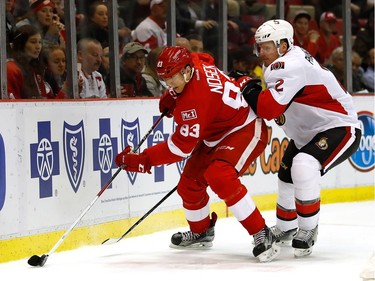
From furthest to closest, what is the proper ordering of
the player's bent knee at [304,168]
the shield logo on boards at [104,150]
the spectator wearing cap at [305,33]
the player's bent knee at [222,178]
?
the spectator wearing cap at [305,33], the shield logo on boards at [104,150], the player's bent knee at [304,168], the player's bent knee at [222,178]

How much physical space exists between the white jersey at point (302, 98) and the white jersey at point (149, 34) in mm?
1836

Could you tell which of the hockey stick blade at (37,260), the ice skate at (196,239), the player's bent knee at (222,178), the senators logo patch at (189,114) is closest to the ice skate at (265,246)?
the player's bent knee at (222,178)

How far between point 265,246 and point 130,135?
182cm

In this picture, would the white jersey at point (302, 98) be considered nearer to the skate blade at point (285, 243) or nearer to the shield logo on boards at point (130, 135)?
the skate blade at point (285, 243)

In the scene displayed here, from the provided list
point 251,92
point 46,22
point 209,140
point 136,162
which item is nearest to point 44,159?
point 136,162

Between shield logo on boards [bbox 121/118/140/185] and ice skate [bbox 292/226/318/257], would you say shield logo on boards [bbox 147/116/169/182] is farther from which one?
ice skate [bbox 292/226/318/257]

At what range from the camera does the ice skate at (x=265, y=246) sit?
19.7ft

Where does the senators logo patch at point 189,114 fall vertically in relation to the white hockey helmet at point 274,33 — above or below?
below

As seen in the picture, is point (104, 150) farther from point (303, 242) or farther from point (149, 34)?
point (303, 242)

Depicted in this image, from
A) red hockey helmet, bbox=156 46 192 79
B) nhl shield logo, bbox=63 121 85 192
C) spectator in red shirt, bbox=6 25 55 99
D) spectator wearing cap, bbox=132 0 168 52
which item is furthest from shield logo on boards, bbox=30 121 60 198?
spectator wearing cap, bbox=132 0 168 52

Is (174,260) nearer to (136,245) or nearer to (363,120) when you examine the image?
(136,245)

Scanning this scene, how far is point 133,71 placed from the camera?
25.7ft

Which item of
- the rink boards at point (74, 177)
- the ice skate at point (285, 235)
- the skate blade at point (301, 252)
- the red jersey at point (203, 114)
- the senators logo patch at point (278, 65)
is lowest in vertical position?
the ice skate at point (285, 235)

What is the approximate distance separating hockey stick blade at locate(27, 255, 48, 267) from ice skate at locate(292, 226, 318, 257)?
1470mm
